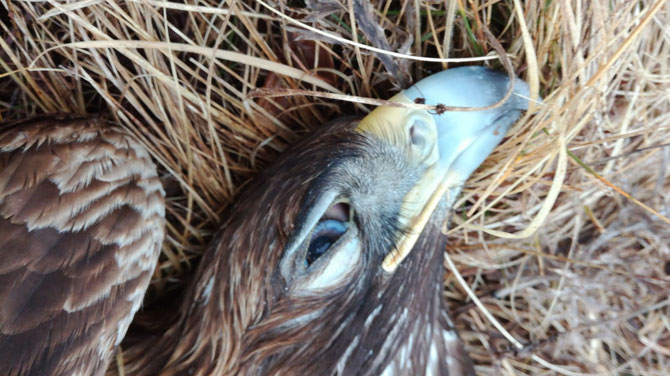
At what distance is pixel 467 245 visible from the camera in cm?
168

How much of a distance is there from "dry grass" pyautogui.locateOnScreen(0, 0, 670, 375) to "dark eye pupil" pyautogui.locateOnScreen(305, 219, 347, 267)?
13.0 inches

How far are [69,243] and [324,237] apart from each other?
0.52 m

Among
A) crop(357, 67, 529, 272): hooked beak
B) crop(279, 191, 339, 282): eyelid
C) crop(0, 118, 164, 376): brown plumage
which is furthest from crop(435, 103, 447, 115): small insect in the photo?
crop(0, 118, 164, 376): brown plumage

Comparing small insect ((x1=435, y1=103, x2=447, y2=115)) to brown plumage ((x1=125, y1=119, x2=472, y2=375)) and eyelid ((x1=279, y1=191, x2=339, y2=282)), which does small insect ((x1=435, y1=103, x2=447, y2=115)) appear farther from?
eyelid ((x1=279, y1=191, x2=339, y2=282))

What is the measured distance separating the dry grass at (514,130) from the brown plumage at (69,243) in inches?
6.5

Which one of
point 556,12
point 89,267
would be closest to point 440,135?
point 556,12

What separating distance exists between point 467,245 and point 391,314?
42 cm

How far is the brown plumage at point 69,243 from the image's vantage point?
1181 mm

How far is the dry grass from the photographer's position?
1.34 m

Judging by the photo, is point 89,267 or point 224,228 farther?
point 224,228

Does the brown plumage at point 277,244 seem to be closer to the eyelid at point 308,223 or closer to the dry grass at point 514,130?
the eyelid at point 308,223

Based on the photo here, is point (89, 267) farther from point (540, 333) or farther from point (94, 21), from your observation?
point (540, 333)

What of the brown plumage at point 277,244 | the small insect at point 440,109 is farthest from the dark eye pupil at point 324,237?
the small insect at point 440,109

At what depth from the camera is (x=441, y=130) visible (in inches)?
50.4
